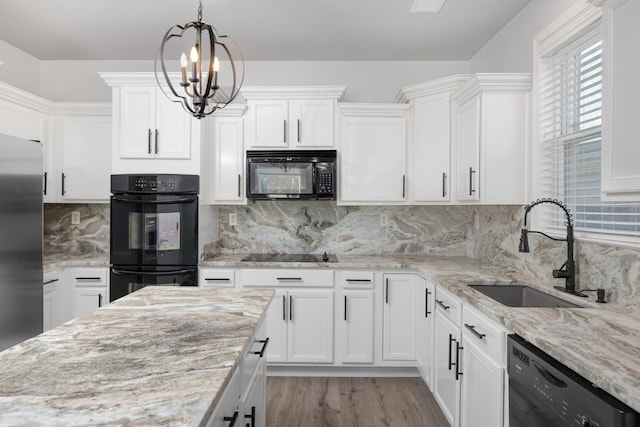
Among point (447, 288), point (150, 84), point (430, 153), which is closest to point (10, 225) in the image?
point (150, 84)

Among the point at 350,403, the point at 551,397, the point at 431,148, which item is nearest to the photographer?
the point at 551,397

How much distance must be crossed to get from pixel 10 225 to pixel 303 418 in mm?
2210

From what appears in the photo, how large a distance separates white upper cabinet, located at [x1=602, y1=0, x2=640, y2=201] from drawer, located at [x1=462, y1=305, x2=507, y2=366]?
0.67m

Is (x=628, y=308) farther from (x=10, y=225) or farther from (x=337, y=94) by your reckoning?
(x=10, y=225)

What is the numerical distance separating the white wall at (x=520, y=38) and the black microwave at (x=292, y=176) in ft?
4.90

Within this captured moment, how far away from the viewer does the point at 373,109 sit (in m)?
3.26

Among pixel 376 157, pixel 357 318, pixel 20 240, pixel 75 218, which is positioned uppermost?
pixel 376 157

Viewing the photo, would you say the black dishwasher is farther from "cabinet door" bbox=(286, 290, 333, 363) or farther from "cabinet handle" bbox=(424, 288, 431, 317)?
"cabinet door" bbox=(286, 290, 333, 363)

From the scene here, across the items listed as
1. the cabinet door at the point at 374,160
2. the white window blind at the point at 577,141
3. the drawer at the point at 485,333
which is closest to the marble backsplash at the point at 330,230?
the cabinet door at the point at 374,160

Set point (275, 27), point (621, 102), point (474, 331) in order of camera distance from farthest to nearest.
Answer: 1. point (275, 27)
2. point (474, 331)
3. point (621, 102)

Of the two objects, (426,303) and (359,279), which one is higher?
(359,279)

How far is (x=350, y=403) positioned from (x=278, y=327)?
2.56 ft

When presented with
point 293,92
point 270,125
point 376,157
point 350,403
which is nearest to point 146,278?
point 270,125

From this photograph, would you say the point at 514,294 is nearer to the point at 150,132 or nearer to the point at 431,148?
the point at 431,148
